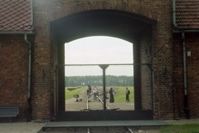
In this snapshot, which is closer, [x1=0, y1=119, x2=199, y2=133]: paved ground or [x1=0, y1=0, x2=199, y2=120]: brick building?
[x1=0, y1=119, x2=199, y2=133]: paved ground

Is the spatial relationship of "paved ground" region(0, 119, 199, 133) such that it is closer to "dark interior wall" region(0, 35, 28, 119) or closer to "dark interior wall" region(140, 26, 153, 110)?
"dark interior wall" region(0, 35, 28, 119)

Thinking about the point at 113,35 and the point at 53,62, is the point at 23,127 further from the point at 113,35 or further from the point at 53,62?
the point at 113,35

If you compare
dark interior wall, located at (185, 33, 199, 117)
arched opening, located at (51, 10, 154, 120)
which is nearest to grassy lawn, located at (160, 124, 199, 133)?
dark interior wall, located at (185, 33, 199, 117)

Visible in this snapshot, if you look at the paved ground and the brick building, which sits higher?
the brick building

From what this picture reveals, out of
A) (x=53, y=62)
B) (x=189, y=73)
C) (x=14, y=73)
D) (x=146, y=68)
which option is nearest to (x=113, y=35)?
(x=146, y=68)

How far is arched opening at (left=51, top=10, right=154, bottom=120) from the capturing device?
11.5 meters

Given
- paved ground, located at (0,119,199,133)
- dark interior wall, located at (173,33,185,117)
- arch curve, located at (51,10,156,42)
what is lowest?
paved ground, located at (0,119,199,133)

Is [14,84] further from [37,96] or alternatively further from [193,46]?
[193,46]

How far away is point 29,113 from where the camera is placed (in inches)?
431

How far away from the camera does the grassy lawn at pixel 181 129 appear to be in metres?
8.48

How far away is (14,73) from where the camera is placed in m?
11.2

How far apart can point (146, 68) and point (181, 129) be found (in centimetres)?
433

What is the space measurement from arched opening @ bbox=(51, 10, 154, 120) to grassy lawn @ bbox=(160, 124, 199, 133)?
2.29 metres

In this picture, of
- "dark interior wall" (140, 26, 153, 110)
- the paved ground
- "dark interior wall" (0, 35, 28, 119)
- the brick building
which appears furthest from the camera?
"dark interior wall" (140, 26, 153, 110)
